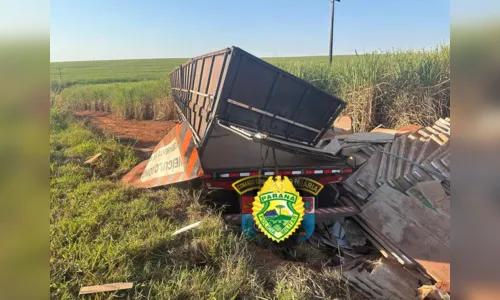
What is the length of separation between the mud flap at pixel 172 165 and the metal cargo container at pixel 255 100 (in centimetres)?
22

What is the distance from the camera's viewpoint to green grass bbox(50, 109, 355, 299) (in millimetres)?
2941

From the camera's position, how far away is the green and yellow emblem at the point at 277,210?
386 centimetres

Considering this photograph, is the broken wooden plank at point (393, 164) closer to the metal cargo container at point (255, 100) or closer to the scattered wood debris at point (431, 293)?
the metal cargo container at point (255, 100)

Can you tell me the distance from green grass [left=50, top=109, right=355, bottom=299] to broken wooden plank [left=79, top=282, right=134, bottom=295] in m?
0.05

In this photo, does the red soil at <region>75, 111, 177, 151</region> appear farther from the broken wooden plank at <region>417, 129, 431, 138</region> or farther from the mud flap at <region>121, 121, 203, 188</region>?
the broken wooden plank at <region>417, 129, 431, 138</region>

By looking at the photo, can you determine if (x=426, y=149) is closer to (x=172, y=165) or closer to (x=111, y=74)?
(x=172, y=165)

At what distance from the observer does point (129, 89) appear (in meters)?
17.4

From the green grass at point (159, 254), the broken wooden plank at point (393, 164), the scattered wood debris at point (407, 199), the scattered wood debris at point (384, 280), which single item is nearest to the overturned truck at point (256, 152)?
the green grass at point (159, 254)

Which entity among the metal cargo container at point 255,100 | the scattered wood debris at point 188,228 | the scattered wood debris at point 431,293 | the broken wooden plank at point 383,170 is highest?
the metal cargo container at point 255,100

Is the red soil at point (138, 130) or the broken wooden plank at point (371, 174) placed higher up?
the red soil at point (138, 130)

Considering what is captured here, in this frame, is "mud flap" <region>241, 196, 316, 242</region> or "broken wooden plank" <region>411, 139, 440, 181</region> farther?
"broken wooden plank" <region>411, 139, 440, 181</region>

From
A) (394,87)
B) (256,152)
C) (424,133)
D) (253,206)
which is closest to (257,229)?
(253,206)

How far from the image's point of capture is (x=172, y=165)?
5.36 m

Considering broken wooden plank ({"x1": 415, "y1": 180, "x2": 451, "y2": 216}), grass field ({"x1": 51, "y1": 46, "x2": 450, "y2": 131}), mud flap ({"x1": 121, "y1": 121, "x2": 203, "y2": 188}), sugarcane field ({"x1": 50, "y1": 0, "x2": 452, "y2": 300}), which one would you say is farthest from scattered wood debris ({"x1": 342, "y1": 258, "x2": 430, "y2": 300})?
grass field ({"x1": 51, "y1": 46, "x2": 450, "y2": 131})
